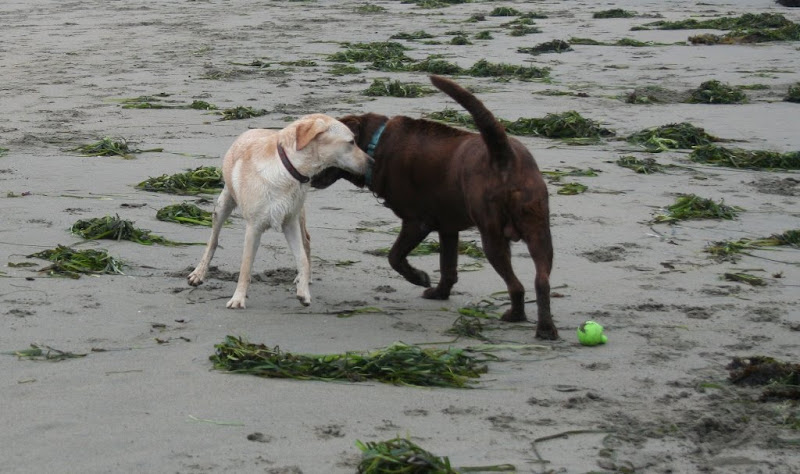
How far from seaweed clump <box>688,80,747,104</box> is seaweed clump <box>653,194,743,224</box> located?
14.7ft

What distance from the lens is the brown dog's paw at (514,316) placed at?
6.14 metres

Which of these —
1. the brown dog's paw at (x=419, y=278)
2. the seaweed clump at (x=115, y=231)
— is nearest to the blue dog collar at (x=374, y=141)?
the brown dog's paw at (x=419, y=278)

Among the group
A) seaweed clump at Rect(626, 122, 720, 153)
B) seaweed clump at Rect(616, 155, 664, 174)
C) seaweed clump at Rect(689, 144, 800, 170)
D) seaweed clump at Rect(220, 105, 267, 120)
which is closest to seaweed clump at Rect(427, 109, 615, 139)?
seaweed clump at Rect(626, 122, 720, 153)

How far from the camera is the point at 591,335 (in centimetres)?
563

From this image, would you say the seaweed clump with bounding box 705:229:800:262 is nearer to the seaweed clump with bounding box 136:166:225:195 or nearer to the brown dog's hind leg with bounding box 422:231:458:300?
the brown dog's hind leg with bounding box 422:231:458:300

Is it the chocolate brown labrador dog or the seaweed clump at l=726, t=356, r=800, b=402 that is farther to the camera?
the chocolate brown labrador dog

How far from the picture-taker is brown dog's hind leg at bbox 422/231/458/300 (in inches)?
265

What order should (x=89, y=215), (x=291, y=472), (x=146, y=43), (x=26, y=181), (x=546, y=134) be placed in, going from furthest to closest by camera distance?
(x=146, y=43)
(x=546, y=134)
(x=26, y=181)
(x=89, y=215)
(x=291, y=472)

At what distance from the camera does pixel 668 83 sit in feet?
47.0

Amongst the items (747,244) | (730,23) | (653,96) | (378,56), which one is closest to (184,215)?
(747,244)

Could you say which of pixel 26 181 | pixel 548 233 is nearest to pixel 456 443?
pixel 548 233

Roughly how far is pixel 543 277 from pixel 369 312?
107cm

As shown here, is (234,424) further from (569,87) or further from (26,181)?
(569,87)

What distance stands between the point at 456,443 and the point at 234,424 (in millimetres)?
871
